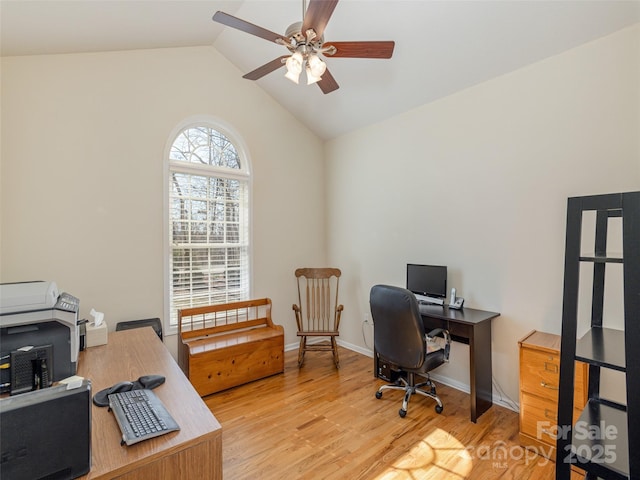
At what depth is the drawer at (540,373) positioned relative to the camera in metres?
2.07

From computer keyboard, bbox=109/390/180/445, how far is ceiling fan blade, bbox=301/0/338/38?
81.4 inches

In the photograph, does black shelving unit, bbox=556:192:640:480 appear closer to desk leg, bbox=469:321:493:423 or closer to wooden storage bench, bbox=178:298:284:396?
desk leg, bbox=469:321:493:423

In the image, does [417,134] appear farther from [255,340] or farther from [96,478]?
[96,478]

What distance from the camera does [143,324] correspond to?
2.91 m

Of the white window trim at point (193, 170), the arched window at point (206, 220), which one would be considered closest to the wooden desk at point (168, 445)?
the white window trim at point (193, 170)

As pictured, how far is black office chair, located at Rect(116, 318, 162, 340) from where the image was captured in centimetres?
282

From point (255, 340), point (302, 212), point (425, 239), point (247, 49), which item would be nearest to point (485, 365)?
point (425, 239)

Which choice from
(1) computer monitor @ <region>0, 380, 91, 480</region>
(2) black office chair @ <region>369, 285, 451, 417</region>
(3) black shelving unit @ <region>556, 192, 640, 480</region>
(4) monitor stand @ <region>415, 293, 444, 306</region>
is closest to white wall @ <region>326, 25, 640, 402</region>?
(4) monitor stand @ <region>415, 293, 444, 306</region>

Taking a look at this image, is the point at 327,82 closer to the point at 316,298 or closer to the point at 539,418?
the point at 316,298

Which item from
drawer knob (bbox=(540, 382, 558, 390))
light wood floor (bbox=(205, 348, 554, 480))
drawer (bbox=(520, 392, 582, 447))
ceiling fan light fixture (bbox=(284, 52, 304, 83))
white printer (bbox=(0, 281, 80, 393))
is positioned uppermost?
ceiling fan light fixture (bbox=(284, 52, 304, 83))

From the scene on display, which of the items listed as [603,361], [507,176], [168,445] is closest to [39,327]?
[168,445]

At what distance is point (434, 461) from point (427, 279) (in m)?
1.53

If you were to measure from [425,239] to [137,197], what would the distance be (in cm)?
294

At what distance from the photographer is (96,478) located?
91 cm
